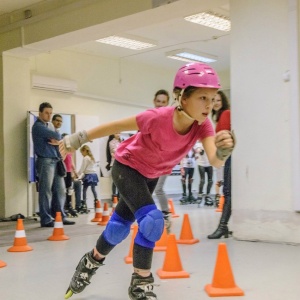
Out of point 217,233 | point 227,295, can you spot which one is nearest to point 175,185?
point 217,233

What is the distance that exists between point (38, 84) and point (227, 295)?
755 cm

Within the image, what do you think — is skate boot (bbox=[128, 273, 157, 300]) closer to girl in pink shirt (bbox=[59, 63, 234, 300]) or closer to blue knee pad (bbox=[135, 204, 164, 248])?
girl in pink shirt (bbox=[59, 63, 234, 300])

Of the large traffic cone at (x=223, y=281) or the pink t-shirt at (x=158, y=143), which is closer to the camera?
the pink t-shirt at (x=158, y=143)

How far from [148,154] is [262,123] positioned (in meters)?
2.31

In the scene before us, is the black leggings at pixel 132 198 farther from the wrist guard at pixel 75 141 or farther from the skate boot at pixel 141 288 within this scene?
the wrist guard at pixel 75 141

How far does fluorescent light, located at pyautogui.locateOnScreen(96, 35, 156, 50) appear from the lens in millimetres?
9318

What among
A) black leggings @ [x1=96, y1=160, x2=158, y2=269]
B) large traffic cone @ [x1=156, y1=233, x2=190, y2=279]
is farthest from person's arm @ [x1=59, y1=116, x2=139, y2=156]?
large traffic cone @ [x1=156, y1=233, x2=190, y2=279]

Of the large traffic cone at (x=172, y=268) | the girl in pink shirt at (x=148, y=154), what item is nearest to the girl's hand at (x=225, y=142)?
the girl in pink shirt at (x=148, y=154)

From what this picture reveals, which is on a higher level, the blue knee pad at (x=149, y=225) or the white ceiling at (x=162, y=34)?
the white ceiling at (x=162, y=34)

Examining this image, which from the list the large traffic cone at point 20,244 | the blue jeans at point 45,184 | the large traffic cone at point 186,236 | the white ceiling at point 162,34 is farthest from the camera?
the blue jeans at point 45,184

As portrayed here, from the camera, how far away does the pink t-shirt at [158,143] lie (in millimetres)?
2309

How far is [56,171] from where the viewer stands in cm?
631

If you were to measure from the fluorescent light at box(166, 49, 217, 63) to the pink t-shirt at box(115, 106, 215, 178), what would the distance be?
325 inches

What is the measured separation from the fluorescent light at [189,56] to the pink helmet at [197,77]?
27.2 ft
